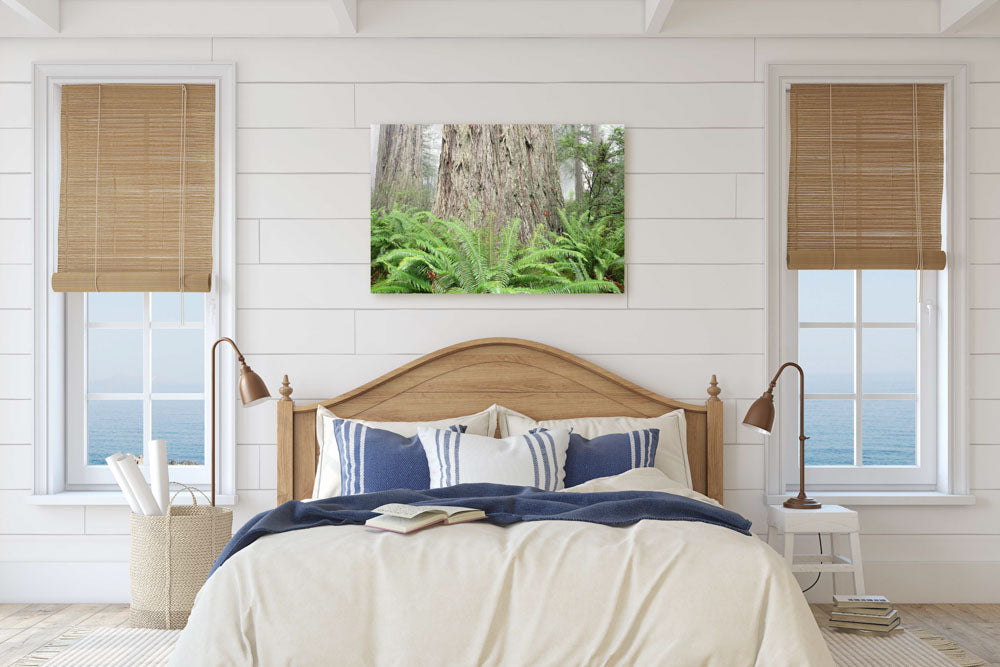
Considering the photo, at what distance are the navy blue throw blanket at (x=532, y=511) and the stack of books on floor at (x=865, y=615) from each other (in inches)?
38.5

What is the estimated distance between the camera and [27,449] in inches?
145

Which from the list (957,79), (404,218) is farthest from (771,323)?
(404,218)

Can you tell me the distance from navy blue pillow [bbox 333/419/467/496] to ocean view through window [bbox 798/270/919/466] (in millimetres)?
1870

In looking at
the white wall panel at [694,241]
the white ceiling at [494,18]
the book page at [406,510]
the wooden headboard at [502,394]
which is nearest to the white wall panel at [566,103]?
the white ceiling at [494,18]

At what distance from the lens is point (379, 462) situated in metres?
3.19

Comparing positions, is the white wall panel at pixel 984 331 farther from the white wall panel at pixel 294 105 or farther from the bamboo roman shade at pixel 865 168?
the white wall panel at pixel 294 105

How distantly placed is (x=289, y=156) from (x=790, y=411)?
2.58 metres

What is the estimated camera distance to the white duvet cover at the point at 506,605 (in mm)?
2078

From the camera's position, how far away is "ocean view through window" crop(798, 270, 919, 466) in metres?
3.82

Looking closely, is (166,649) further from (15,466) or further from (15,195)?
(15,195)

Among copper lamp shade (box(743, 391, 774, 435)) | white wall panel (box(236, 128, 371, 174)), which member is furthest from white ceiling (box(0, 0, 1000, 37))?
copper lamp shade (box(743, 391, 774, 435))

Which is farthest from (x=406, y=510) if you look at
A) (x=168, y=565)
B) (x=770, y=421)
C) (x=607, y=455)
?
(x=770, y=421)

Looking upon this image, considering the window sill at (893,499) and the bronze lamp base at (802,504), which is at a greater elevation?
the bronze lamp base at (802,504)

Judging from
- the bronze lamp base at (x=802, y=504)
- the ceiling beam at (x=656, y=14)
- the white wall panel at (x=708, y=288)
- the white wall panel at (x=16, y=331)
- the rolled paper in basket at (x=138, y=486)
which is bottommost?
the bronze lamp base at (x=802, y=504)
